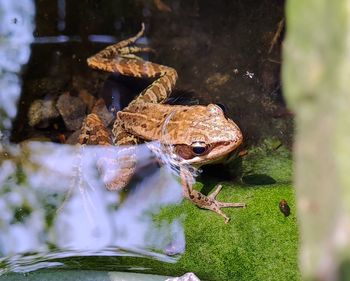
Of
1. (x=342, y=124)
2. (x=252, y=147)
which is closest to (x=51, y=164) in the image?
(x=252, y=147)

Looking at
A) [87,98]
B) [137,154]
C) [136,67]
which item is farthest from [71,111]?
[137,154]

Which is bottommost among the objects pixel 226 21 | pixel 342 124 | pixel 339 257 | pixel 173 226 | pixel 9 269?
pixel 9 269

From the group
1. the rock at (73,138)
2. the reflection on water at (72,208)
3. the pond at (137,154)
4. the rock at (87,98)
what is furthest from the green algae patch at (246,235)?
the rock at (87,98)

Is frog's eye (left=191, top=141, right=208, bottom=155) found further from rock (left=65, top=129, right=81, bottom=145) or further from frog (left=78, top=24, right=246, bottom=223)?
rock (left=65, top=129, right=81, bottom=145)

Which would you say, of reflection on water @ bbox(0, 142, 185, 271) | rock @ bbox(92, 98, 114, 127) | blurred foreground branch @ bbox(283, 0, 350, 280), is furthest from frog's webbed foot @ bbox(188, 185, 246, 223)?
blurred foreground branch @ bbox(283, 0, 350, 280)

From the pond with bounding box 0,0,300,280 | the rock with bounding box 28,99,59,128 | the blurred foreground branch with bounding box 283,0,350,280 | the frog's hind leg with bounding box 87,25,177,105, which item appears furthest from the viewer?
the rock with bounding box 28,99,59,128

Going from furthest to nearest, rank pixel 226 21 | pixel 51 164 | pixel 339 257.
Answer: pixel 226 21 → pixel 51 164 → pixel 339 257

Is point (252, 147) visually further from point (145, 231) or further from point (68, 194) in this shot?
point (68, 194)
